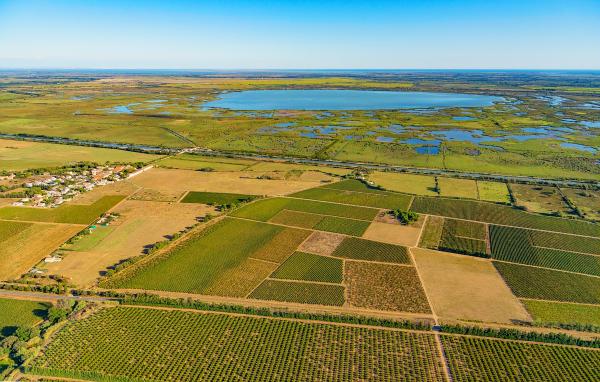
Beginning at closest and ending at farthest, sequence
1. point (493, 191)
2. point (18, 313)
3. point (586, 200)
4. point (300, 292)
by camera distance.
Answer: point (18, 313) < point (300, 292) < point (586, 200) < point (493, 191)

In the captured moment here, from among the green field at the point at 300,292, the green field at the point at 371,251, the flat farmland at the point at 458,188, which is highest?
the flat farmland at the point at 458,188

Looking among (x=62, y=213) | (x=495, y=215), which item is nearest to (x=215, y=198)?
(x=62, y=213)

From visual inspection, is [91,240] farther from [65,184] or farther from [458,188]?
[458,188]

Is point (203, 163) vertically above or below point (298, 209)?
above

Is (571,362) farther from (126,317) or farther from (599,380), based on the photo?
(126,317)

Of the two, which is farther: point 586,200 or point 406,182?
point 406,182

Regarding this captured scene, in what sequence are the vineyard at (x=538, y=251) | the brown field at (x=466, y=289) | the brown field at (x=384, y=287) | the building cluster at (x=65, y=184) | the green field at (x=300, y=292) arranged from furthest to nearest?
the building cluster at (x=65, y=184) → the vineyard at (x=538, y=251) → the green field at (x=300, y=292) → the brown field at (x=384, y=287) → the brown field at (x=466, y=289)

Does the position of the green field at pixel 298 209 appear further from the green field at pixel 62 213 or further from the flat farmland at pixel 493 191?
the flat farmland at pixel 493 191

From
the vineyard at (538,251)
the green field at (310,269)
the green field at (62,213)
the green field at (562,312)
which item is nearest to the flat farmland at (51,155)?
the green field at (62,213)
